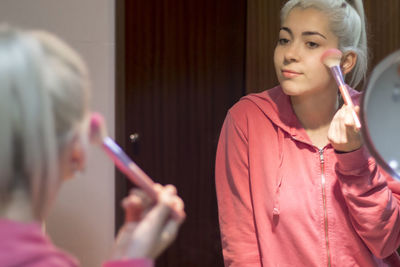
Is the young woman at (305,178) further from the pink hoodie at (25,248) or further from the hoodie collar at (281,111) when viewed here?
the pink hoodie at (25,248)

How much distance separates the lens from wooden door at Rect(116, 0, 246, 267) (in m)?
1.33

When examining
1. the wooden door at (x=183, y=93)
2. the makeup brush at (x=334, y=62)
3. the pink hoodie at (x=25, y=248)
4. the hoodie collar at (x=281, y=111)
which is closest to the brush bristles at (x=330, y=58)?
the makeup brush at (x=334, y=62)

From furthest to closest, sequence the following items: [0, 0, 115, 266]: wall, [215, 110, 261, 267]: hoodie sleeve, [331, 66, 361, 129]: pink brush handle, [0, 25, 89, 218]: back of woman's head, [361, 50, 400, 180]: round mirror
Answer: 1. [0, 0, 115, 266]: wall
2. [215, 110, 261, 267]: hoodie sleeve
3. [331, 66, 361, 129]: pink brush handle
4. [361, 50, 400, 180]: round mirror
5. [0, 25, 89, 218]: back of woman's head

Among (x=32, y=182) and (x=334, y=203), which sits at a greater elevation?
(x=32, y=182)

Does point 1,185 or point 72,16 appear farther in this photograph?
point 72,16

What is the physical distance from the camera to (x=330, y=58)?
3.37 ft

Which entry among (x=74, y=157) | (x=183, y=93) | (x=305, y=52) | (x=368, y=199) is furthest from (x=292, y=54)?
(x=74, y=157)

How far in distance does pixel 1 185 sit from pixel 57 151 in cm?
6

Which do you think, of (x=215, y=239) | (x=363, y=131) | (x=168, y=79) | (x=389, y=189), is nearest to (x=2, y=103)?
(x=363, y=131)

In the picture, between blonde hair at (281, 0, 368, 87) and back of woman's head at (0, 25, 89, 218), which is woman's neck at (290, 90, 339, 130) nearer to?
blonde hair at (281, 0, 368, 87)

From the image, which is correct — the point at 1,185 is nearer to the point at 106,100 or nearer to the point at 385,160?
the point at 385,160

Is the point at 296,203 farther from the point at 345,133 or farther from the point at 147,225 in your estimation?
the point at 147,225

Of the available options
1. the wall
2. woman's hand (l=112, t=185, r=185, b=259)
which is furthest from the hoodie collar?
woman's hand (l=112, t=185, r=185, b=259)

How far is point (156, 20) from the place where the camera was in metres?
1.37
